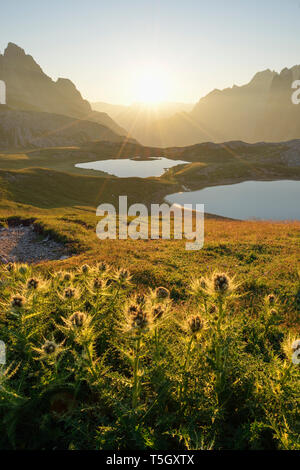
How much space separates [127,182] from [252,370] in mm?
75569

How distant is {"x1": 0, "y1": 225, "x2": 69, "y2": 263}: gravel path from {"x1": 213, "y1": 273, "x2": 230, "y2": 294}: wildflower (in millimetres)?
15634

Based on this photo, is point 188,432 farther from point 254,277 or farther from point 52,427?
point 254,277

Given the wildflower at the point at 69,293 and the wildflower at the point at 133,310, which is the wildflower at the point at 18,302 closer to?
the wildflower at the point at 69,293

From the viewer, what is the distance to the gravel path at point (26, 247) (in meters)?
17.9

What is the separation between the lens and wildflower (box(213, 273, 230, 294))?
137 inches

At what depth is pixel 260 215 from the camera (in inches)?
2084

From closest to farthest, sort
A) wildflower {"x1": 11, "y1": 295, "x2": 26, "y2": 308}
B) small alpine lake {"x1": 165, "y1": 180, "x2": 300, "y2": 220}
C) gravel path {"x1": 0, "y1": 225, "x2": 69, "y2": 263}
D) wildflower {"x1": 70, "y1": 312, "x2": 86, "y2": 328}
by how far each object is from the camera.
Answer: wildflower {"x1": 70, "y1": 312, "x2": 86, "y2": 328}
wildflower {"x1": 11, "y1": 295, "x2": 26, "y2": 308}
gravel path {"x1": 0, "y1": 225, "x2": 69, "y2": 263}
small alpine lake {"x1": 165, "y1": 180, "x2": 300, "y2": 220}

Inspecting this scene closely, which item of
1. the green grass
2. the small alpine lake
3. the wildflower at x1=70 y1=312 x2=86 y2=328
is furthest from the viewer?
the small alpine lake

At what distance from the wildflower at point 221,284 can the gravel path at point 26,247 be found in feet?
51.3

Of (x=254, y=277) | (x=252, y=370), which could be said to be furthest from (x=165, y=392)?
(x=254, y=277)

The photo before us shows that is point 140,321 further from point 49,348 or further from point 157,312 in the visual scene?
point 49,348

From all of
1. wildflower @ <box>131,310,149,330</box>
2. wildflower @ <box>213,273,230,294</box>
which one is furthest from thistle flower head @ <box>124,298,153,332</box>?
wildflower @ <box>213,273,230,294</box>

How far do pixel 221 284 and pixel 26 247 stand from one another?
20.0m

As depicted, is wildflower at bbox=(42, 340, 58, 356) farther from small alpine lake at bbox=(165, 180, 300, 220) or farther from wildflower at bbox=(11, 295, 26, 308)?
small alpine lake at bbox=(165, 180, 300, 220)
